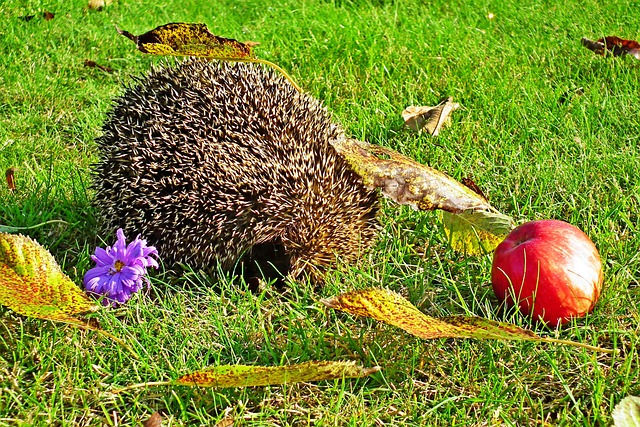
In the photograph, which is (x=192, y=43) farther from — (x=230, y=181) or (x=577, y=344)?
(x=577, y=344)

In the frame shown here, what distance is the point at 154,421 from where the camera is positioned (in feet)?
7.97

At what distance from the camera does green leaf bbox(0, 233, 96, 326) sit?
2.66 m

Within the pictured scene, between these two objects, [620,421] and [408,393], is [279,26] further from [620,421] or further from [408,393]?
[620,421]

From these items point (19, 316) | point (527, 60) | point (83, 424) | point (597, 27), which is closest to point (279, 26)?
point (527, 60)

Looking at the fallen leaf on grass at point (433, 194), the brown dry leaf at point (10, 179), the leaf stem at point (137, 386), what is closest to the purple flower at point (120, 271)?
the leaf stem at point (137, 386)

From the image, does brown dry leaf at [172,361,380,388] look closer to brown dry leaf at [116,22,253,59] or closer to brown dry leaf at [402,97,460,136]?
brown dry leaf at [116,22,253,59]

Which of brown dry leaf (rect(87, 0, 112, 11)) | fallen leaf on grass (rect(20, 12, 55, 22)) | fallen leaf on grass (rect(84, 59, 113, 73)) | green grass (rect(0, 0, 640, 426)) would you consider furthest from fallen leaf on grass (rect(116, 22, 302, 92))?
brown dry leaf (rect(87, 0, 112, 11))

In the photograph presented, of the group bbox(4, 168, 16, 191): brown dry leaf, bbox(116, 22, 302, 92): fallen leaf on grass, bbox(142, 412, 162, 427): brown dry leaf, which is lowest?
bbox(4, 168, 16, 191): brown dry leaf

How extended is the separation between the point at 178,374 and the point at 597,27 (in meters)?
5.00

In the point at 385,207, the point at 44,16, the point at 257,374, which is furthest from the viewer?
the point at 44,16

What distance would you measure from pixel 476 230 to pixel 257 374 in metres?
1.31

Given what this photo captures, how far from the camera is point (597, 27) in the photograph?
6109mm

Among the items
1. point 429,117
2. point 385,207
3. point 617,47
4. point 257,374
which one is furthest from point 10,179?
point 617,47

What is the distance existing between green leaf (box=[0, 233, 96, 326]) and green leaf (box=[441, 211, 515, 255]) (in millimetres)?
1612
